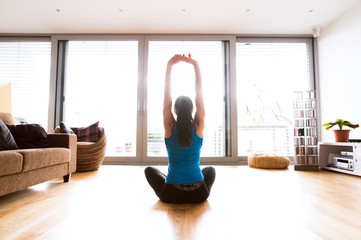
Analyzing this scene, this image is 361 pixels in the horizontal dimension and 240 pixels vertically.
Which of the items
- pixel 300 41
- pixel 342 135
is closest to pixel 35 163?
pixel 342 135

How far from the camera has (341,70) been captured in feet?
13.1

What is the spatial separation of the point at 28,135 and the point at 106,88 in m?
2.46

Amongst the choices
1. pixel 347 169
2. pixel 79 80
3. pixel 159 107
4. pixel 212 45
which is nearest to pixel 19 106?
pixel 79 80

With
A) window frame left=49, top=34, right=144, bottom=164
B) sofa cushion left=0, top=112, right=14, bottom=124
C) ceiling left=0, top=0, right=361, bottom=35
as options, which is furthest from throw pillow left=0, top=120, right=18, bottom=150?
ceiling left=0, top=0, right=361, bottom=35

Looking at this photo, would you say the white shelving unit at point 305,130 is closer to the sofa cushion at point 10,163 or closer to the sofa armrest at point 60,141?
the sofa armrest at point 60,141

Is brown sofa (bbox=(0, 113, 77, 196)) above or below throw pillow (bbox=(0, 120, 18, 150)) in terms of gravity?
below

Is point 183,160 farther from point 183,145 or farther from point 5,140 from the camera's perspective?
point 5,140

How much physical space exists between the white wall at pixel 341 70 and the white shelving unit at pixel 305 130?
0.61 meters

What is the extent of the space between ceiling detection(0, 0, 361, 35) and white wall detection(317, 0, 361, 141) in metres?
0.24

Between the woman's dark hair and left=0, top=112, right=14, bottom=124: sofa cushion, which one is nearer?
the woman's dark hair

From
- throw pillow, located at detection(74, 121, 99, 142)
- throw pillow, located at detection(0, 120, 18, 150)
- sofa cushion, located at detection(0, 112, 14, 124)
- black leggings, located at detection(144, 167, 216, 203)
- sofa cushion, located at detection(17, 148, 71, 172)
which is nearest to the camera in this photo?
black leggings, located at detection(144, 167, 216, 203)

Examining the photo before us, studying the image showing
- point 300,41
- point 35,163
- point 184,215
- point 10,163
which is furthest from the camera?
point 300,41

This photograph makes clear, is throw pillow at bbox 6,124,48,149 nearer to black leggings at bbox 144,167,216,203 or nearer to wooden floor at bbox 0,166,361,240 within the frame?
wooden floor at bbox 0,166,361,240

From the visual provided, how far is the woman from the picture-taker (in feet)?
4.94
